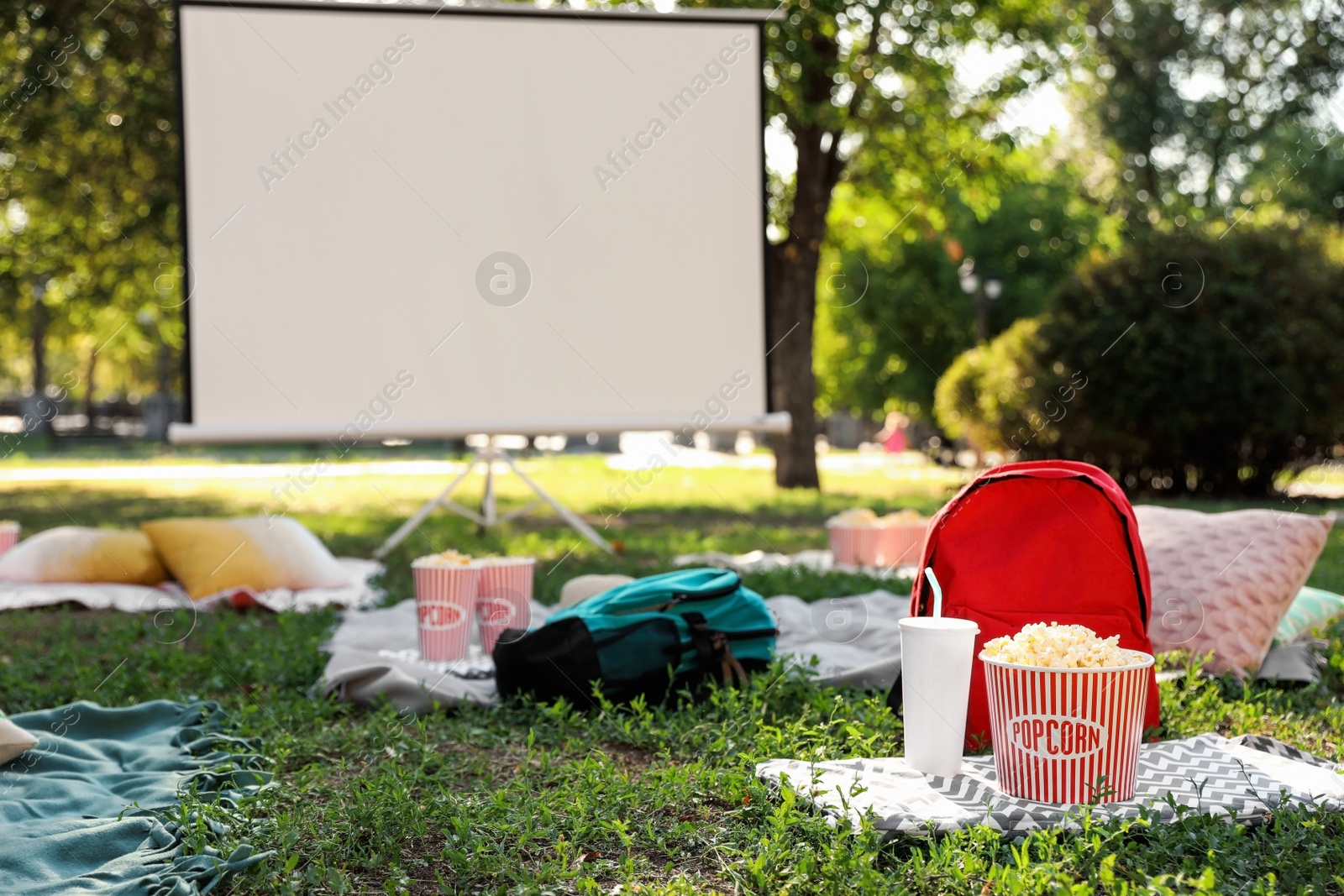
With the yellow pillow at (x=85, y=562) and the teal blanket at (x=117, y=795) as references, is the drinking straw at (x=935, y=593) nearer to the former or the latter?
the teal blanket at (x=117, y=795)

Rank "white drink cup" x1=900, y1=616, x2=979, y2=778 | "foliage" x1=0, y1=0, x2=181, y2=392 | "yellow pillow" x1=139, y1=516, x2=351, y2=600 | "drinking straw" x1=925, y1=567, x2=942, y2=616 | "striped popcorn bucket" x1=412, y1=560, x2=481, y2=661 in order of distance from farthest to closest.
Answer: "foliage" x1=0, y1=0, x2=181, y2=392, "yellow pillow" x1=139, y1=516, x2=351, y2=600, "striped popcorn bucket" x1=412, y1=560, x2=481, y2=661, "drinking straw" x1=925, y1=567, x2=942, y2=616, "white drink cup" x1=900, y1=616, x2=979, y2=778

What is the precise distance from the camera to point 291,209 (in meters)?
5.55

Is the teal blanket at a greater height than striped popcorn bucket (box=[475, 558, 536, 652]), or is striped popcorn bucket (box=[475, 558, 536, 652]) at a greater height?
striped popcorn bucket (box=[475, 558, 536, 652])

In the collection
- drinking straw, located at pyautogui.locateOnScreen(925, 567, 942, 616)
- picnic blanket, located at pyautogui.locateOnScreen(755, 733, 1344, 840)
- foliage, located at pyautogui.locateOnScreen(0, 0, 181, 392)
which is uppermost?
foliage, located at pyautogui.locateOnScreen(0, 0, 181, 392)

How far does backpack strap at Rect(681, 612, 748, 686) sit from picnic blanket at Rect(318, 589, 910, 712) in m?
0.18

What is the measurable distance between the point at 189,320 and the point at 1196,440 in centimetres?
884

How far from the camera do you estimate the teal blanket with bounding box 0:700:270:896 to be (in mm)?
1937

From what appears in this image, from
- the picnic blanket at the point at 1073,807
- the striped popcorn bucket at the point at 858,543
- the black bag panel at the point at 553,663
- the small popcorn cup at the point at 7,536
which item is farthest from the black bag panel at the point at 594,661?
the small popcorn cup at the point at 7,536

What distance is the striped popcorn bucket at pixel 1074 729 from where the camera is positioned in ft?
6.87

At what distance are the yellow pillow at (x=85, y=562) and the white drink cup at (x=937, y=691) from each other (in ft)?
13.5

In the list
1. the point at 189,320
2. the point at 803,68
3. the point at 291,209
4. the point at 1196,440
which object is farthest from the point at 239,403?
the point at 1196,440

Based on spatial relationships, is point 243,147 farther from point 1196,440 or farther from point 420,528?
point 1196,440

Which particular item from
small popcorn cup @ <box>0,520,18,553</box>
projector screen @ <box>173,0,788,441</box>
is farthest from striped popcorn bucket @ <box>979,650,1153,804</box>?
small popcorn cup @ <box>0,520,18,553</box>

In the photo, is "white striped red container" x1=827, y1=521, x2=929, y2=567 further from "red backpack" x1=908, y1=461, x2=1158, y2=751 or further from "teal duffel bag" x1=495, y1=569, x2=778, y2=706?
"red backpack" x1=908, y1=461, x2=1158, y2=751
